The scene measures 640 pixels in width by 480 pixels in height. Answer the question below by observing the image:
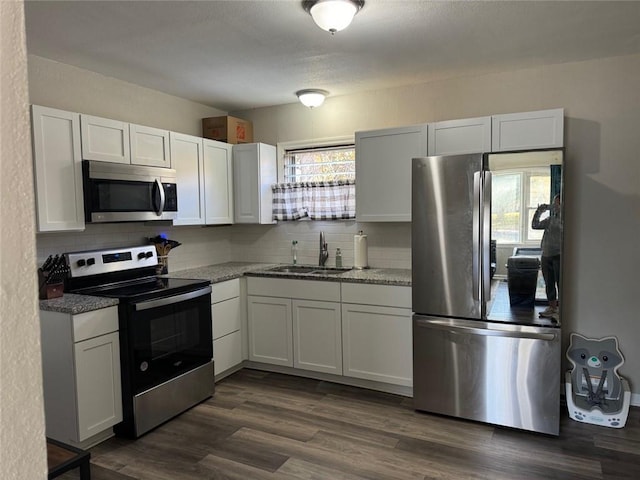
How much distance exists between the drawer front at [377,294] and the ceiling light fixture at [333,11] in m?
1.88

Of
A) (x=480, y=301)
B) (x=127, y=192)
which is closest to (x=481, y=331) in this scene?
(x=480, y=301)

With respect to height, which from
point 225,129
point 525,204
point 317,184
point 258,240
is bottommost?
point 258,240

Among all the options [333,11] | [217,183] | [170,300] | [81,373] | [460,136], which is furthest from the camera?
[217,183]

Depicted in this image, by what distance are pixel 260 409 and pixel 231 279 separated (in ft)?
3.67

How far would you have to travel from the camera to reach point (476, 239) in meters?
2.88

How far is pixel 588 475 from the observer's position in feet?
7.80

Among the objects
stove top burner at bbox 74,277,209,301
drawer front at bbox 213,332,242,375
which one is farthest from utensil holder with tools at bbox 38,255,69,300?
drawer front at bbox 213,332,242,375

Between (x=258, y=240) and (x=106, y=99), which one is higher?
(x=106, y=99)

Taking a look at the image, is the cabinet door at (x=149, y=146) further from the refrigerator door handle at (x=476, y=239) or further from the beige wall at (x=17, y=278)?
the beige wall at (x=17, y=278)

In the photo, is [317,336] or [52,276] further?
[317,336]

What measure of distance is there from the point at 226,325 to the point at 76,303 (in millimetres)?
1344

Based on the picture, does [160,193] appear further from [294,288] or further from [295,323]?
[295,323]

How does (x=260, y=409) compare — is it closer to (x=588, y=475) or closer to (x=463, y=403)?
(x=463, y=403)

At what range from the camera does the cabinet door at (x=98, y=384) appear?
2592mm
